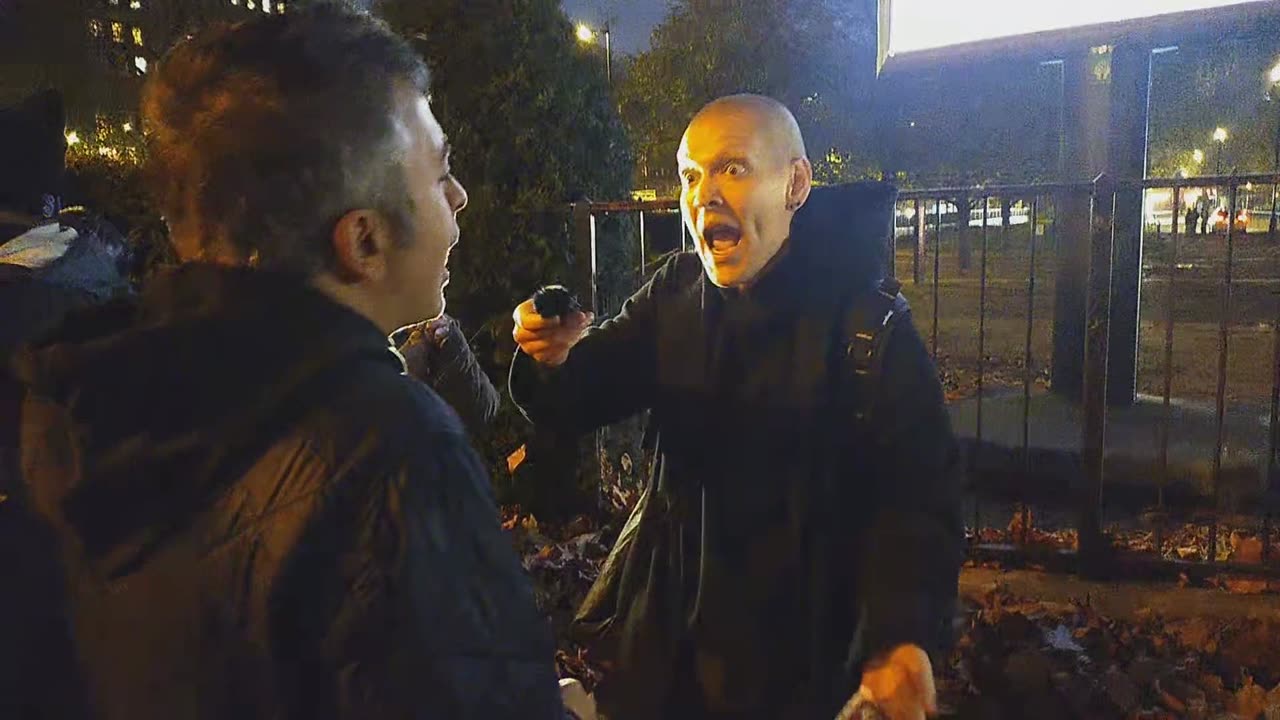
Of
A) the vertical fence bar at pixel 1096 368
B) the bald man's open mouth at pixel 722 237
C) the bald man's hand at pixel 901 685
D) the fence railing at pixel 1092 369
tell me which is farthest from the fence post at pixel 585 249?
the bald man's hand at pixel 901 685

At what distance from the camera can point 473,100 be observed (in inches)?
222

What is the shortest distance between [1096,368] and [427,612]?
4292 millimetres

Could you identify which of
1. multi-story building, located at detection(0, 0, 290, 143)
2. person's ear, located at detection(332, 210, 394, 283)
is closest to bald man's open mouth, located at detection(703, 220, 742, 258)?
person's ear, located at detection(332, 210, 394, 283)

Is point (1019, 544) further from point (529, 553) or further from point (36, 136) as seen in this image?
point (36, 136)

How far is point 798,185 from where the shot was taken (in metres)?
2.32

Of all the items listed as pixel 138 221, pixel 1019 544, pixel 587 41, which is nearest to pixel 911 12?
pixel 587 41

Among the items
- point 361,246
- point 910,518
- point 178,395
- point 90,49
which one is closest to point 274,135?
point 361,246

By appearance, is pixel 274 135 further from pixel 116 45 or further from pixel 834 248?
pixel 116 45

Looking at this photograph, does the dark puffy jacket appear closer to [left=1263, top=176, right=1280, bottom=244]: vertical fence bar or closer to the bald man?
the bald man

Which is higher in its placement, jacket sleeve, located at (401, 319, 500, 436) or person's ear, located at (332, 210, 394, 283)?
person's ear, located at (332, 210, 394, 283)

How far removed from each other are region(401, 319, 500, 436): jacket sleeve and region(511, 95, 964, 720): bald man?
0.59 metres

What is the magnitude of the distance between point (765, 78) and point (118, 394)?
17.3 m

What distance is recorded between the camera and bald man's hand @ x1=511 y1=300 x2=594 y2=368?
2.46 metres

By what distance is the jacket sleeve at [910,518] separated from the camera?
1.98 meters
